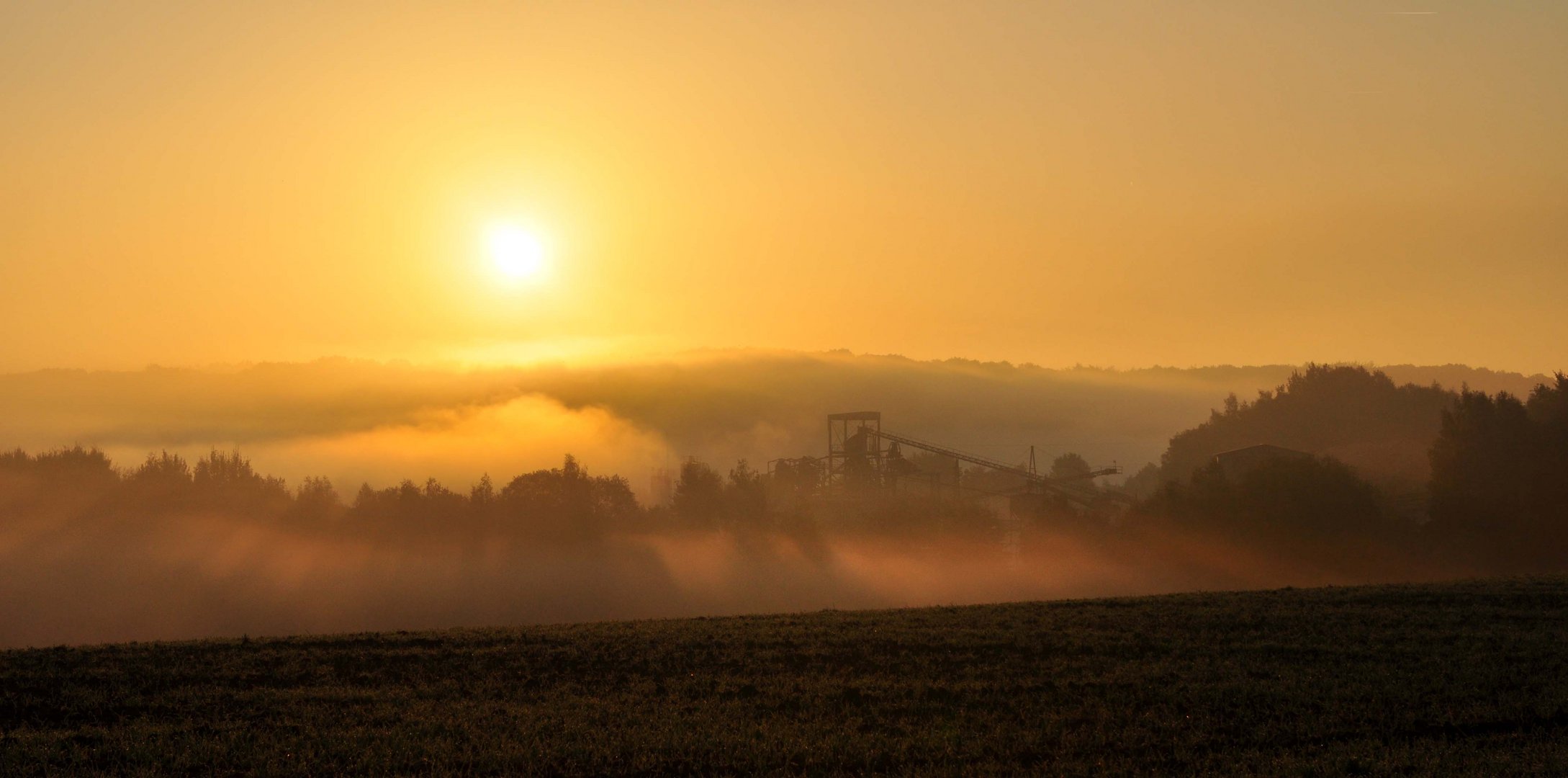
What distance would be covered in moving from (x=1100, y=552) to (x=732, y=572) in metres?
34.5

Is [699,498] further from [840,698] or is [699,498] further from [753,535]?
[840,698]

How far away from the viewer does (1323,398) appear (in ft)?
630

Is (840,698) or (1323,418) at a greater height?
(1323,418)

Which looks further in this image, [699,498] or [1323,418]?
[1323,418]

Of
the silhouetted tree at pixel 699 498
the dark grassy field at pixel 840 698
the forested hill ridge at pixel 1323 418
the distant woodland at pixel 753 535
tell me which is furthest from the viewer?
the forested hill ridge at pixel 1323 418

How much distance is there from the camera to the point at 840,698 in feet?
93.6

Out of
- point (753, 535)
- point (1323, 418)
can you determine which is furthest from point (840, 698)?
point (1323, 418)

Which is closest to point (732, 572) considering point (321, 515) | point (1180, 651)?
point (321, 515)

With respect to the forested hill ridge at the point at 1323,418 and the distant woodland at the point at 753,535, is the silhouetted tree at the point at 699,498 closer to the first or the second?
the distant woodland at the point at 753,535

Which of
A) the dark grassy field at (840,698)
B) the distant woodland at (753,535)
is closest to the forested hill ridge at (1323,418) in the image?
the distant woodland at (753,535)

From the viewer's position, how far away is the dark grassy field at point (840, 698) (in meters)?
22.8

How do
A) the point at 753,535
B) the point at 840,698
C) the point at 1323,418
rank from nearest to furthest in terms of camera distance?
the point at 840,698
the point at 753,535
the point at 1323,418

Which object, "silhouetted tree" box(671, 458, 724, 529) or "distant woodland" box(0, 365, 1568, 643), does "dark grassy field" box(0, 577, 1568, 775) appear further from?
"silhouetted tree" box(671, 458, 724, 529)

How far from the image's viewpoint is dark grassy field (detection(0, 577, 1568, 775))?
74.8 ft
